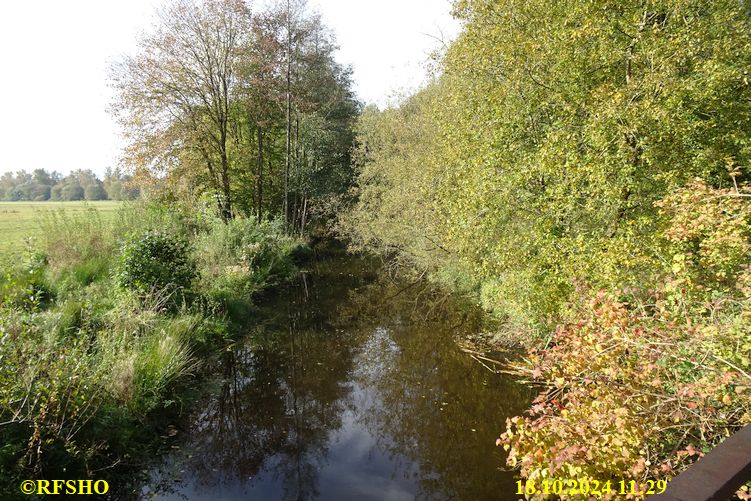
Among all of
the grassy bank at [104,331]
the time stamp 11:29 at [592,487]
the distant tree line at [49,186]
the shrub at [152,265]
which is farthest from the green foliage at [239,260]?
the distant tree line at [49,186]

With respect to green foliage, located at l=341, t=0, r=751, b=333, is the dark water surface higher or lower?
lower

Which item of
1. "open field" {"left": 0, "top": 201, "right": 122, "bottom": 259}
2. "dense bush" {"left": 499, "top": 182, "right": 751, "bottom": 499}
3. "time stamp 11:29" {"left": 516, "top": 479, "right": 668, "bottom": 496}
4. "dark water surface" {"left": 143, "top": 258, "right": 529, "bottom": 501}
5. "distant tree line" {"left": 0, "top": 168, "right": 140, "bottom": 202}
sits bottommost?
"dark water surface" {"left": 143, "top": 258, "right": 529, "bottom": 501}

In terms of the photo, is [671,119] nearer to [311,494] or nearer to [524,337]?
[524,337]

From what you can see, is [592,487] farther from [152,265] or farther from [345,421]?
[152,265]

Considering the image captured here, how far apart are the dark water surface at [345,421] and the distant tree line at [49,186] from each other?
33603 mm

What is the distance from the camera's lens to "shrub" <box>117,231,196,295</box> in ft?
28.1

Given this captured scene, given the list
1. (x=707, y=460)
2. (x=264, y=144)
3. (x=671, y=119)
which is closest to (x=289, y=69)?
(x=264, y=144)

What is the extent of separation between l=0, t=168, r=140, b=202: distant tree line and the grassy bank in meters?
27.9

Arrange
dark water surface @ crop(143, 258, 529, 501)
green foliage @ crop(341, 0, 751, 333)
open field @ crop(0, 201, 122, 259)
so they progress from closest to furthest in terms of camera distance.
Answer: dark water surface @ crop(143, 258, 529, 501) → green foliage @ crop(341, 0, 751, 333) → open field @ crop(0, 201, 122, 259)

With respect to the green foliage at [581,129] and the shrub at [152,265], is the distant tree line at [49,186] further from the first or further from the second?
the green foliage at [581,129]

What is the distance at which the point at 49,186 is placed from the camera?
40.9m

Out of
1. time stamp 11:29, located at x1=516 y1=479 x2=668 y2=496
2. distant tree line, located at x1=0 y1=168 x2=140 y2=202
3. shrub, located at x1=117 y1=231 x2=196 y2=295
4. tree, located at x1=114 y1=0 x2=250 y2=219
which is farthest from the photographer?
distant tree line, located at x1=0 y1=168 x2=140 y2=202

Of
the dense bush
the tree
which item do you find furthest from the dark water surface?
the tree

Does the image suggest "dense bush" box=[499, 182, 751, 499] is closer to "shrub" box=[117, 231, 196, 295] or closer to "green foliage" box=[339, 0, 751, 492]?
"green foliage" box=[339, 0, 751, 492]
